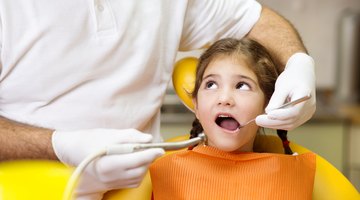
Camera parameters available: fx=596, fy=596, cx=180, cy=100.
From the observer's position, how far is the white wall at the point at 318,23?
10.1 ft

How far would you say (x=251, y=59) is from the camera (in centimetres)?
140

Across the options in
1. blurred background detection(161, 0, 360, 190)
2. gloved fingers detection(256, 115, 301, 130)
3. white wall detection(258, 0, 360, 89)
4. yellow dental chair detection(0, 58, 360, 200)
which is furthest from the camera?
white wall detection(258, 0, 360, 89)

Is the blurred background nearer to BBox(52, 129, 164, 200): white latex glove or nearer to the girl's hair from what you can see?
the girl's hair

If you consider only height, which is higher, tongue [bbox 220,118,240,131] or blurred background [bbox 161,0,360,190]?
tongue [bbox 220,118,240,131]

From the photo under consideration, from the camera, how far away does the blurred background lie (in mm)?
2947

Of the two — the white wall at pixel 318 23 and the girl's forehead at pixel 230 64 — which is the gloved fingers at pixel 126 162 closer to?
the girl's forehead at pixel 230 64

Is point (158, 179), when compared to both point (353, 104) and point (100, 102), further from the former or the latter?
point (353, 104)

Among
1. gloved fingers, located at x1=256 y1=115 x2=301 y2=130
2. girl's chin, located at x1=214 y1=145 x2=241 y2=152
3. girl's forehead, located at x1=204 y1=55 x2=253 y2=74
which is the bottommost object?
girl's chin, located at x1=214 y1=145 x2=241 y2=152

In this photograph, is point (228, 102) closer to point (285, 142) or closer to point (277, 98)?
point (277, 98)

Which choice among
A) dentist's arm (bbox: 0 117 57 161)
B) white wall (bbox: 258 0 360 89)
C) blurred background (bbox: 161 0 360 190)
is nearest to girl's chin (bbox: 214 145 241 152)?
dentist's arm (bbox: 0 117 57 161)

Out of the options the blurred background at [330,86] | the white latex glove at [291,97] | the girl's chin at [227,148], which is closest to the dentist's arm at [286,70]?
the white latex glove at [291,97]

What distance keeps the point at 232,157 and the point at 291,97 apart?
197 mm

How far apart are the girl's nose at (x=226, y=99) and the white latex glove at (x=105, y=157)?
10.5 inches

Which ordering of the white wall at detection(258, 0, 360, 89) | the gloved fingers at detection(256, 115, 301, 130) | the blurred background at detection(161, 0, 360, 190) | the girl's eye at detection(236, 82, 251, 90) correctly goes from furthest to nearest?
the white wall at detection(258, 0, 360, 89)
the blurred background at detection(161, 0, 360, 190)
the girl's eye at detection(236, 82, 251, 90)
the gloved fingers at detection(256, 115, 301, 130)
